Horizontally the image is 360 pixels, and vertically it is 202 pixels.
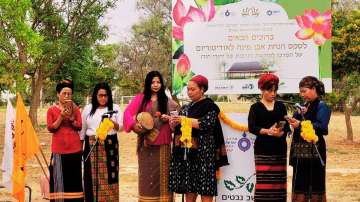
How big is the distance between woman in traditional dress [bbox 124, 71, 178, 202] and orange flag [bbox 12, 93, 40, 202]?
99cm

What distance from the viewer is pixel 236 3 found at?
6.30 m

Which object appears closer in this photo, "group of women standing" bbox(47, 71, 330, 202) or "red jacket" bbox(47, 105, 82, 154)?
"group of women standing" bbox(47, 71, 330, 202)

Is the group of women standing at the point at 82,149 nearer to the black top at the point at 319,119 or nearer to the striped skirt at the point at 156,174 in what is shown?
the striped skirt at the point at 156,174

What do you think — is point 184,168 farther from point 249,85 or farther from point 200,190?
point 249,85

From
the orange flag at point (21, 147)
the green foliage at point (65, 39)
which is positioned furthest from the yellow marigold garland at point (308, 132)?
the green foliage at point (65, 39)

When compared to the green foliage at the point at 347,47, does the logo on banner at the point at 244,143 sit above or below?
below

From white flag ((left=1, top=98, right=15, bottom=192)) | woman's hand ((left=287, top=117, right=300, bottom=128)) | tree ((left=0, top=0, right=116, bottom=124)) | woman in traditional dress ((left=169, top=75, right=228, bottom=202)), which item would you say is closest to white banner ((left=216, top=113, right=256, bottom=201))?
woman in traditional dress ((left=169, top=75, right=228, bottom=202))

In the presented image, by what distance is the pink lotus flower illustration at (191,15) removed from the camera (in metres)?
6.32

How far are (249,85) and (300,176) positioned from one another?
55.7 inches

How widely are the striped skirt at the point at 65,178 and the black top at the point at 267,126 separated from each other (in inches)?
74.8

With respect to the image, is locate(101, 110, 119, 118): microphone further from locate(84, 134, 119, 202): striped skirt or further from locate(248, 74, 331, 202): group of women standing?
locate(248, 74, 331, 202): group of women standing

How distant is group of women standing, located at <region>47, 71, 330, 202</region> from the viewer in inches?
205

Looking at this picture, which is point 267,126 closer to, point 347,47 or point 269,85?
point 269,85

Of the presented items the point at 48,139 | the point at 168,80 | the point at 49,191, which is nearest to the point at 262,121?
the point at 49,191
